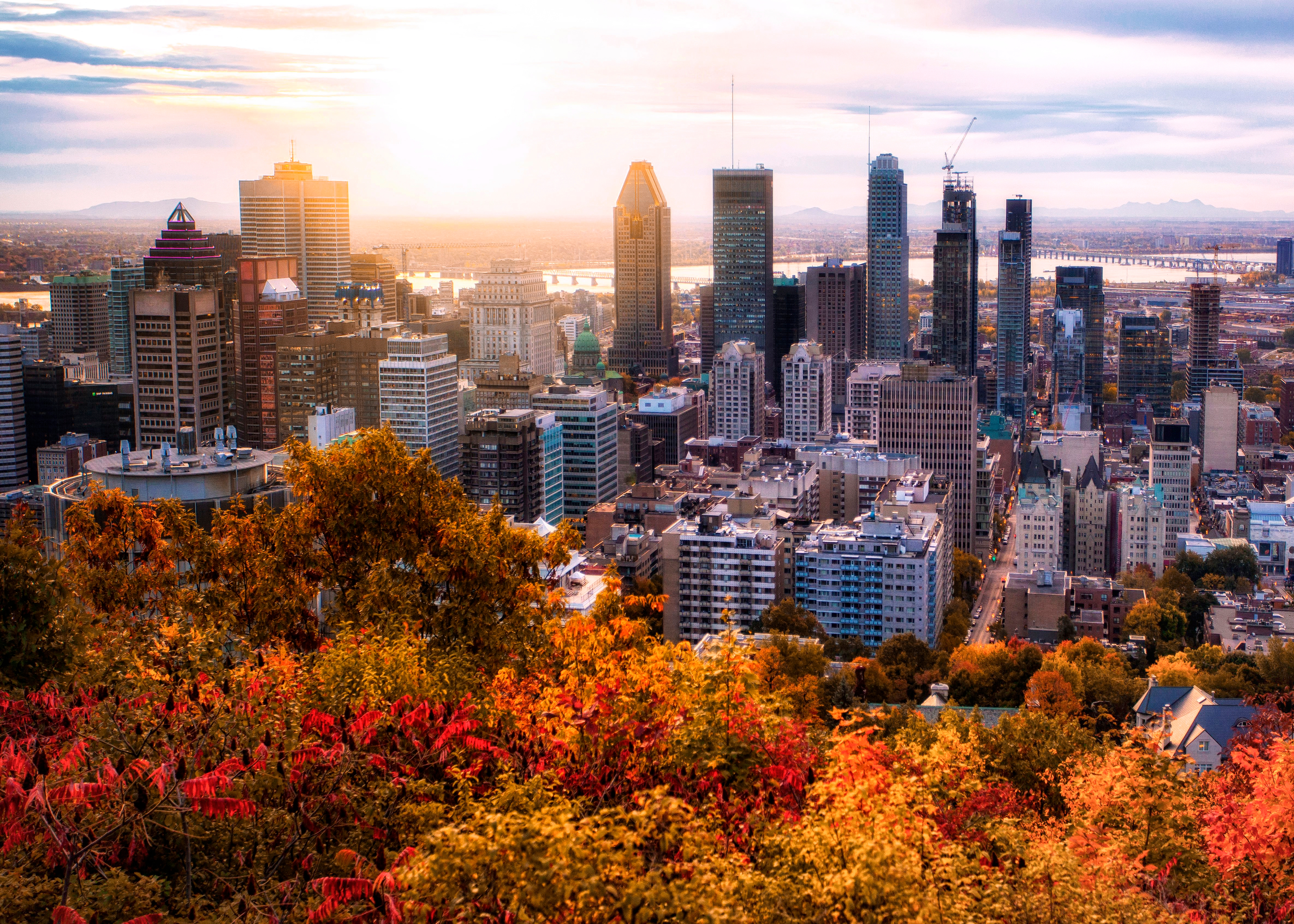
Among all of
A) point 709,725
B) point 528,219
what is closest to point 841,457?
point 709,725

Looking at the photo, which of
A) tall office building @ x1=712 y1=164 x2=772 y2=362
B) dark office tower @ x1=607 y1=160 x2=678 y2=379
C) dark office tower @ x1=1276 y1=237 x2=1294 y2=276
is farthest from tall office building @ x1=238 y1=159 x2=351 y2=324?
dark office tower @ x1=1276 y1=237 x2=1294 y2=276

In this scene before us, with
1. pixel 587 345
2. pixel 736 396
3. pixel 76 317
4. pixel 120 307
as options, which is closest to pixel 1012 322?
pixel 736 396

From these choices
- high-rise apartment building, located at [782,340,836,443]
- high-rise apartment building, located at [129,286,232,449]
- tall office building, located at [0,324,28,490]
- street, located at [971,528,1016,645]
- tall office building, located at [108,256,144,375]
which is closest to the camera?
street, located at [971,528,1016,645]

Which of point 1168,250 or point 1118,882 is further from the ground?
point 1168,250

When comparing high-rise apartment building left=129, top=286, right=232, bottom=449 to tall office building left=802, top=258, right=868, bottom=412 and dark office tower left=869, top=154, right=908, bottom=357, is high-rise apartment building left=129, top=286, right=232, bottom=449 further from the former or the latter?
dark office tower left=869, top=154, right=908, bottom=357

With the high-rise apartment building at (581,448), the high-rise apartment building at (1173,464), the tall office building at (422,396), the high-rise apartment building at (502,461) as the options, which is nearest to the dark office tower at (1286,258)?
the high-rise apartment building at (1173,464)

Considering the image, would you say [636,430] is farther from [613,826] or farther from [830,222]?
[830,222]
